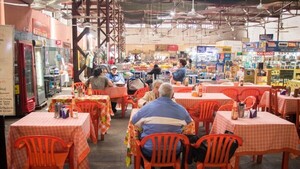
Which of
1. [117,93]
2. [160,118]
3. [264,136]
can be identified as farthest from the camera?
[117,93]

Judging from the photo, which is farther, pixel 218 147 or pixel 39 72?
pixel 39 72

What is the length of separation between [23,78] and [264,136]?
6.65 meters

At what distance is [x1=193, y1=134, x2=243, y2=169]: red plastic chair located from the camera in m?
3.27

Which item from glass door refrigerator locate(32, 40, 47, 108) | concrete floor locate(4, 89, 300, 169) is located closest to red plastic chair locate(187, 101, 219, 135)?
concrete floor locate(4, 89, 300, 169)

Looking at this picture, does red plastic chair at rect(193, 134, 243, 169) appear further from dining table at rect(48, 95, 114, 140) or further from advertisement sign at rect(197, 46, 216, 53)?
advertisement sign at rect(197, 46, 216, 53)

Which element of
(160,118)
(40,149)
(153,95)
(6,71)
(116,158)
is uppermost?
(6,71)

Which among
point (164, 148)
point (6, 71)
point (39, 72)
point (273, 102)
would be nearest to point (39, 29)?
point (39, 72)

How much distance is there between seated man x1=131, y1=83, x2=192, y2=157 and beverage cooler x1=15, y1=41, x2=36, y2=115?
5617mm

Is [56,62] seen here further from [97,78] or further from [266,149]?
[266,149]

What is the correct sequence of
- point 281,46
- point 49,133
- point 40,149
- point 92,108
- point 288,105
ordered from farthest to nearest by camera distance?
point 281,46, point 288,105, point 92,108, point 49,133, point 40,149

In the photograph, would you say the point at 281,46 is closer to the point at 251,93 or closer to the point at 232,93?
the point at 251,93

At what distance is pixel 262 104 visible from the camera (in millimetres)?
7477

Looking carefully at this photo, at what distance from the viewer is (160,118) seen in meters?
3.43

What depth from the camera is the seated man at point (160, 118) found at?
3428 millimetres
